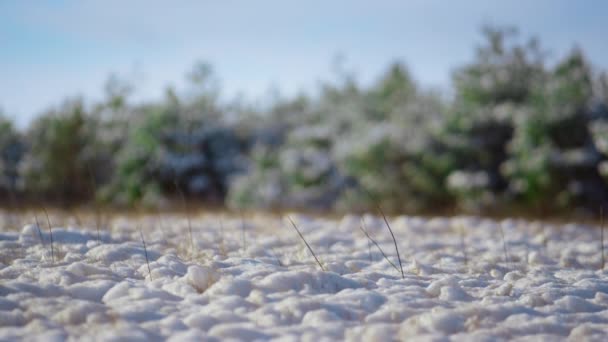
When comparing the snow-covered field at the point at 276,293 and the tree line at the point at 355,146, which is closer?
the snow-covered field at the point at 276,293

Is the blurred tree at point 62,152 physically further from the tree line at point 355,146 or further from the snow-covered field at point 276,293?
the snow-covered field at point 276,293

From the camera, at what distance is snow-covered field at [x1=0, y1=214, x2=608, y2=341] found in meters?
2.49

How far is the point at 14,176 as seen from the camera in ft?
50.9

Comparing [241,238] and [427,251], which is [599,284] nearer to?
[427,251]

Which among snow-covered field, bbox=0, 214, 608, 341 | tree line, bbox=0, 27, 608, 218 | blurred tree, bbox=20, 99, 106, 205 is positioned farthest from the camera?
blurred tree, bbox=20, 99, 106, 205

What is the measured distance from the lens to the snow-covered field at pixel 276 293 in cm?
249

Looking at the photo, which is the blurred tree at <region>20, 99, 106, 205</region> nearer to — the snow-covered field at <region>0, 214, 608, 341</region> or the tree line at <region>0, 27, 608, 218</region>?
the tree line at <region>0, 27, 608, 218</region>

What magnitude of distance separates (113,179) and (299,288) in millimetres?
12964

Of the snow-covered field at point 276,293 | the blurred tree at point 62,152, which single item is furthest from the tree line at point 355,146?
the snow-covered field at point 276,293

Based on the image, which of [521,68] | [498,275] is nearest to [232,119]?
[521,68]

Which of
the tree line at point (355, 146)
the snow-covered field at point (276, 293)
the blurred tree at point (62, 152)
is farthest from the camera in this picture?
the blurred tree at point (62, 152)

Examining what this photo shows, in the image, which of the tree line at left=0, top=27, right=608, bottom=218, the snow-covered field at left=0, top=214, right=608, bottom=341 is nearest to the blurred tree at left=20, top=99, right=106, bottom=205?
the tree line at left=0, top=27, right=608, bottom=218

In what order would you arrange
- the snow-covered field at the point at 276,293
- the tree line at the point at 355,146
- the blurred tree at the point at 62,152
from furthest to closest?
the blurred tree at the point at 62,152 → the tree line at the point at 355,146 → the snow-covered field at the point at 276,293

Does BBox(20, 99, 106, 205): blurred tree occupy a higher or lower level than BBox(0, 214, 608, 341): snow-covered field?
higher
